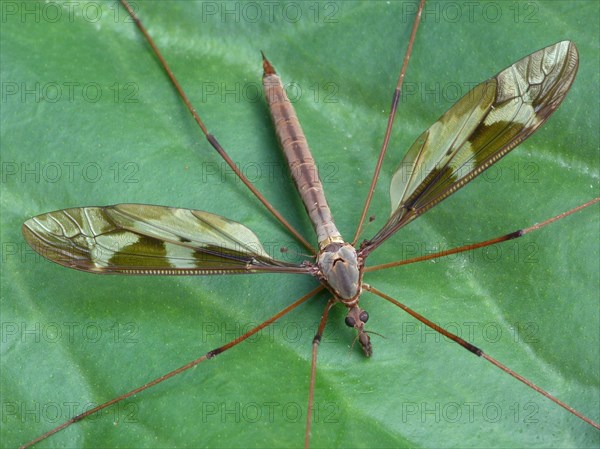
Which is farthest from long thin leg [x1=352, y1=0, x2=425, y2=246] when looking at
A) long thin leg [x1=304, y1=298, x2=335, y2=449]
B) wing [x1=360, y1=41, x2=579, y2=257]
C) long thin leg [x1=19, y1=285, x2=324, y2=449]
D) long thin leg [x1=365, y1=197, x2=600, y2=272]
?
long thin leg [x1=19, y1=285, x2=324, y2=449]

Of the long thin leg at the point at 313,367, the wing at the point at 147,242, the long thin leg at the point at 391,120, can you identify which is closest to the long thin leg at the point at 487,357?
the long thin leg at the point at 313,367

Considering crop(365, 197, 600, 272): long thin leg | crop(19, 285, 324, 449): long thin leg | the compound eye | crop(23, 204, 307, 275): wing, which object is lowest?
crop(19, 285, 324, 449): long thin leg

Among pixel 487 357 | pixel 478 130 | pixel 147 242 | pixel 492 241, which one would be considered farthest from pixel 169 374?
pixel 478 130

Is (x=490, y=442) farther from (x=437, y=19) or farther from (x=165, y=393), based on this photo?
(x=437, y=19)

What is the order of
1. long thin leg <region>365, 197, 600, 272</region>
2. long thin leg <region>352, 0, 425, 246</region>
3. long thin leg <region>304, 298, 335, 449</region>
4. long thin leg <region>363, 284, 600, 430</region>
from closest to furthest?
long thin leg <region>304, 298, 335, 449</region> < long thin leg <region>363, 284, 600, 430</region> < long thin leg <region>365, 197, 600, 272</region> < long thin leg <region>352, 0, 425, 246</region>

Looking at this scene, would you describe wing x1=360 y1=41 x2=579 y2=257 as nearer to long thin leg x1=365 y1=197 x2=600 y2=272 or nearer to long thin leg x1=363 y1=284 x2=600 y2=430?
long thin leg x1=365 y1=197 x2=600 y2=272

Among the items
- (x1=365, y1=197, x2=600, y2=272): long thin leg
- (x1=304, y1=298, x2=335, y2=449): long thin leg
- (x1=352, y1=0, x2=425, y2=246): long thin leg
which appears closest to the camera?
(x1=304, y1=298, x2=335, y2=449): long thin leg

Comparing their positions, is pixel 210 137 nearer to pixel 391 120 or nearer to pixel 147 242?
pixel 147 242
